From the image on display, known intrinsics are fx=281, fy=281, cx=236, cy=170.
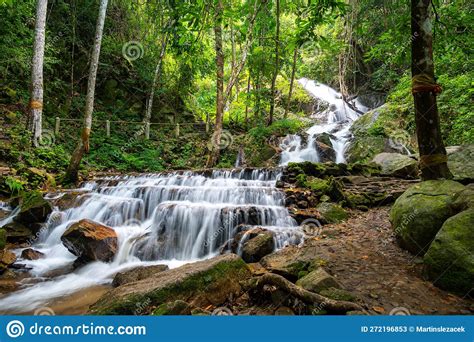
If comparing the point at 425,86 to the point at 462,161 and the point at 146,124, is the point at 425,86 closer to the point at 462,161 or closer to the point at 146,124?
the point at 462,161

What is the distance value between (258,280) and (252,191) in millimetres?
5029

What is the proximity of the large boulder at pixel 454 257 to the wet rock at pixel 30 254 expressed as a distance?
24.0 ft

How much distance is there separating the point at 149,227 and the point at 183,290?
4258 mm

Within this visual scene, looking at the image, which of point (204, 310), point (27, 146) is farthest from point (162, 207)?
point (27, 146)

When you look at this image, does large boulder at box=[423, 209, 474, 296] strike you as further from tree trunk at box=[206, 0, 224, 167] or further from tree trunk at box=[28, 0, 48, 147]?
tree trunk at box=[28, 0, 48, 147]

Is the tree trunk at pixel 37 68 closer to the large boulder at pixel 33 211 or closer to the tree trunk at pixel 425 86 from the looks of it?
the large boulder at pixel 33 211

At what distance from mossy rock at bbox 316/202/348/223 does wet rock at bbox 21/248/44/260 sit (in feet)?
21.4

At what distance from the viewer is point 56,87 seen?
15.6m

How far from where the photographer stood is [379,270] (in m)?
3.94

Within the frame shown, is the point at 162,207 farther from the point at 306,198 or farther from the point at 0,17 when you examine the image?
the point at 0,17

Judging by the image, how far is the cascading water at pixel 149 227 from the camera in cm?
538

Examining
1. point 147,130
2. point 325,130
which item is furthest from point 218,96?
point 325,130

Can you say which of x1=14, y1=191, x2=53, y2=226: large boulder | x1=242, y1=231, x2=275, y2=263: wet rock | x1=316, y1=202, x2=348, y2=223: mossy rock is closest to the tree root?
x1=242, y1=231, x2=275, y2=263: wet rock

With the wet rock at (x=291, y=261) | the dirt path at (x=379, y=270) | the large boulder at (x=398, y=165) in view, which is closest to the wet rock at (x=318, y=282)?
the dirt path at (x=379, y=270)
